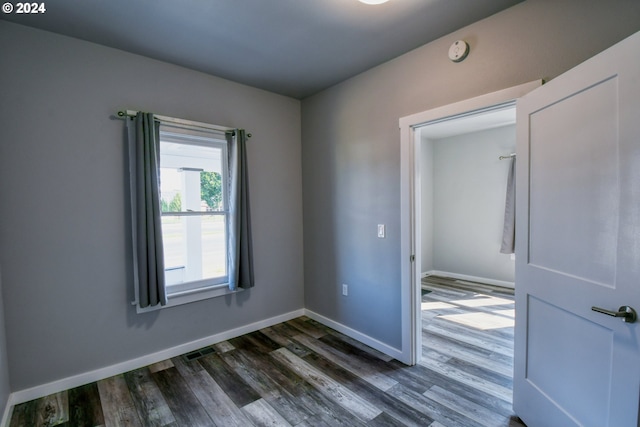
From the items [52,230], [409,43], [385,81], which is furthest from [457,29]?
[52,230]

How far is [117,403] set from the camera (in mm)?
2025

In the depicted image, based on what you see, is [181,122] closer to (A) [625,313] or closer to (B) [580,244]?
(B) [580,244]

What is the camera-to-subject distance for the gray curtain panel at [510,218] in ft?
14.8

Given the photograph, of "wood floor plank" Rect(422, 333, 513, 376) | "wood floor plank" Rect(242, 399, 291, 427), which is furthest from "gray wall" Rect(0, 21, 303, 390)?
"wood floor plank" Rect(422, 333, 513, 376)

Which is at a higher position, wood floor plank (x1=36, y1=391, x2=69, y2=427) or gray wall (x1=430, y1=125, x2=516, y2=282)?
gray wall (x1=430, y1=125, x2=516, y2=282)

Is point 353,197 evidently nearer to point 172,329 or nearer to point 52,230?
point 172,329

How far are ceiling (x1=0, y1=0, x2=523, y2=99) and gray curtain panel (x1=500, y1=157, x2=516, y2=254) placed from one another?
3.26 m

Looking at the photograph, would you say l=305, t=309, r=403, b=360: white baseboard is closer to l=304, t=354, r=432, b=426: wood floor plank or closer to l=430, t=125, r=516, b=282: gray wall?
l=304, t=354, r=432, b=426: wood floor plank

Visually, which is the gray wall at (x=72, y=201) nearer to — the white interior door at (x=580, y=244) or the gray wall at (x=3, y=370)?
the gray wall at (x=3, y=370)

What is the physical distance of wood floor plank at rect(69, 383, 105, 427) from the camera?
6.11ft

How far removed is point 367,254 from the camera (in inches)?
112

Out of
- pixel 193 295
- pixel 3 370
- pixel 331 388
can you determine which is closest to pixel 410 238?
pixel 331 388

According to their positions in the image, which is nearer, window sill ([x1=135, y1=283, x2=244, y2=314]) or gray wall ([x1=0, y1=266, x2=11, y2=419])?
gray wall ([x1=0, y1=266, x2=11, y2=419])

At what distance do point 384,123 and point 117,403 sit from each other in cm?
298
